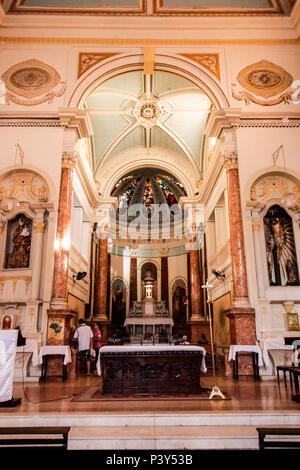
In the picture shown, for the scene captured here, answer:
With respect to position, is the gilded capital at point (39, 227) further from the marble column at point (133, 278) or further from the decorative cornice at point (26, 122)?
the marble column at point (133, 278)

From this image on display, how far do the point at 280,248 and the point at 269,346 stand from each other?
254 cm

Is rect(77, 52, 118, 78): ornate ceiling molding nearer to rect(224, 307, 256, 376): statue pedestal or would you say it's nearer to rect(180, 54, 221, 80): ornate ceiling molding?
rect(180, 54, 221, 80): ornate ceiling molding

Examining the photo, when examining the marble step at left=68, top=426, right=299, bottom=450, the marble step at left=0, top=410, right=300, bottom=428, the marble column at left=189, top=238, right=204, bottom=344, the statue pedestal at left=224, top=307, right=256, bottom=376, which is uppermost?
the marble column at left=189, top=238, right=204, bottom=344

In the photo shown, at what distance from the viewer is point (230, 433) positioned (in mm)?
4074

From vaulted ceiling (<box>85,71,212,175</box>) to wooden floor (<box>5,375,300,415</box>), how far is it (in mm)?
9574

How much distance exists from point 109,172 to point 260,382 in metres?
12.4

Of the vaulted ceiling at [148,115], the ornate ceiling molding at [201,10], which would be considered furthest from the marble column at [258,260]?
the ornate ceiling molding at [201,10]

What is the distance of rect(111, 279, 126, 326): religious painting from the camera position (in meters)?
19.0

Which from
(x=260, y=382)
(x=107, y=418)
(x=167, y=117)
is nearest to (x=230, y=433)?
(x=107, y=418)

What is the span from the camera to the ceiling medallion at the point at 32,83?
10234mm

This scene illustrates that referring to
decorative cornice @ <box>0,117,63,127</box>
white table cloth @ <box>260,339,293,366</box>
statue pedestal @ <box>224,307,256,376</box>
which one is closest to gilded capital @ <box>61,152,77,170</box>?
decorative cornice @ <box>0,117,63,127</box>

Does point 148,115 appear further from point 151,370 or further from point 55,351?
point 151,370

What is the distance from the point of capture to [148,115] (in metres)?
15.0

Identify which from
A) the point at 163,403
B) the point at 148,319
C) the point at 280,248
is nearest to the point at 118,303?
the point at 148,319
